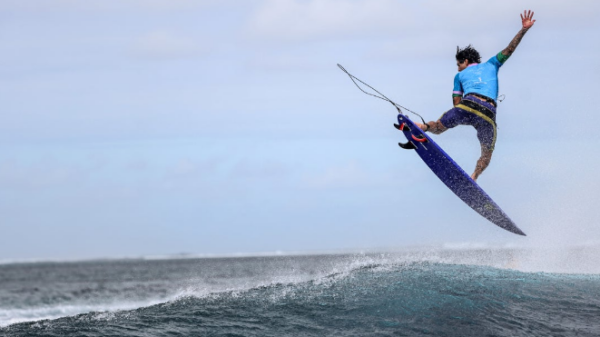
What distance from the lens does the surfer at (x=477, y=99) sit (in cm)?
1116

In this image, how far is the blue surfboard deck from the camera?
1154 cm

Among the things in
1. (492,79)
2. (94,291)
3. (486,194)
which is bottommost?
(94,291)

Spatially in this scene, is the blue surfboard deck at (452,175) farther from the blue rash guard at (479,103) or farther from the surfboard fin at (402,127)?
the blue rash guard at (479,103)

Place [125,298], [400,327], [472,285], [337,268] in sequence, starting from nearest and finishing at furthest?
[400,327] < [472,285] < [337,268] < [125,298]

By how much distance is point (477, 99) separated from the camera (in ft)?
36.6

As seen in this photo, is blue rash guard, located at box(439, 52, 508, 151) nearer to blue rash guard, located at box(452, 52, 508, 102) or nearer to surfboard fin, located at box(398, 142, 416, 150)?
blue rash guard, located at box(452, 52, 508, 102)

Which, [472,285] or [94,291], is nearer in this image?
[472,285]

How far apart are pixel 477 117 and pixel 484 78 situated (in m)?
0.71

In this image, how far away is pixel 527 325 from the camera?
883 cm

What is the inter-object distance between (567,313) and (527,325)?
39.3 inches

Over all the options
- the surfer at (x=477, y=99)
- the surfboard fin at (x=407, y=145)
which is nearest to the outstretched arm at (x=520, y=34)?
the surfer at (x=477, y=99)

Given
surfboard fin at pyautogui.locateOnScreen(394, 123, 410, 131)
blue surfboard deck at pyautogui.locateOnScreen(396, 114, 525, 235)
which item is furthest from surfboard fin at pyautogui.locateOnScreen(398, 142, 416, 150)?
surfboard fin at pyautogui.locateOnScreen(394, 123, 410, 131)

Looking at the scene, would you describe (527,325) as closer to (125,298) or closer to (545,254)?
(545,254)

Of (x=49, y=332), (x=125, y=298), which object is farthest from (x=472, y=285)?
(x=125, y=298)
